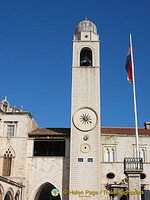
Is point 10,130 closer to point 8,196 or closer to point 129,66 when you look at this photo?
point 8,196

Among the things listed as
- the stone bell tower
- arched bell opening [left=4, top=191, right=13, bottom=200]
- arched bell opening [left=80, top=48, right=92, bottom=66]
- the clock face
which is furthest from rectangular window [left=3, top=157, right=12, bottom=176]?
arched bell opening [left=80, top=48, right=92, bottom=66]

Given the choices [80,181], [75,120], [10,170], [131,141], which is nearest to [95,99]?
[75,120]

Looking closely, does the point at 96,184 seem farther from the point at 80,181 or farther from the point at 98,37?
the point at 98,37

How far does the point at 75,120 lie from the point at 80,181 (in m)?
Answer: 6.65

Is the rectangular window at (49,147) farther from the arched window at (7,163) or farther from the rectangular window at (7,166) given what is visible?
the rectangular window at (7,166)

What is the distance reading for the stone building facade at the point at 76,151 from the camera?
31.8 m

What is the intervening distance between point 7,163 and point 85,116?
10077 millimetres

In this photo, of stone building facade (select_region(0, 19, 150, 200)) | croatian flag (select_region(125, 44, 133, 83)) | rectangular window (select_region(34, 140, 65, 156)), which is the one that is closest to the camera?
croatian flag (select_region(125, 44, 133, 83))

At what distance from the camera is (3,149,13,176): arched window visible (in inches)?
1299

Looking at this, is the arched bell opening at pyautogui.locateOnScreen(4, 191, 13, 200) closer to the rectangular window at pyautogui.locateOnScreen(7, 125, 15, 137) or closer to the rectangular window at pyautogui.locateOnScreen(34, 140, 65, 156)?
the rectangular window at pyautogui.locateOnScreen(34, 140, 65, 156)

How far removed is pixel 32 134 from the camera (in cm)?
3466

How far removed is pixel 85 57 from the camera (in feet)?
123

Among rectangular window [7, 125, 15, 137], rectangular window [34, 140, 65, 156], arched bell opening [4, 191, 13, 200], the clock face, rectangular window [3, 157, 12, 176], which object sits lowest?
arched bell opening [4, 191, 13, 200]

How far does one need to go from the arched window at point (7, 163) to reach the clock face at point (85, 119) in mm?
8059
